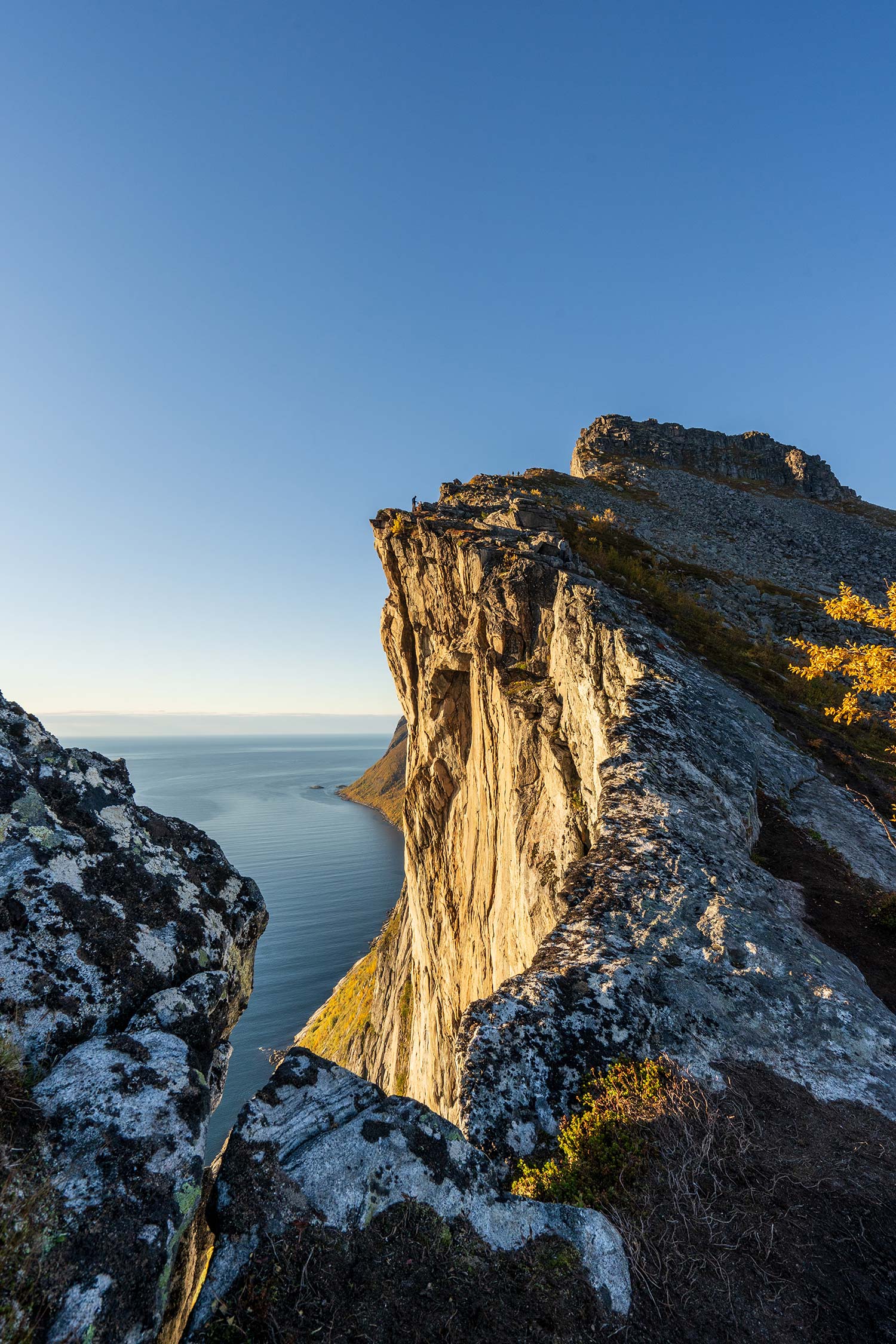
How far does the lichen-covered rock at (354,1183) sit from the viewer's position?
11.5 ft

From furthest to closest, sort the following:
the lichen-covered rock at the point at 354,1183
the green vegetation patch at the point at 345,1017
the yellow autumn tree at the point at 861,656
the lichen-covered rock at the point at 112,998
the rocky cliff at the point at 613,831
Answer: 1. the green vegetation patch at the point at 345,1017
2. the yellow autumn tree at the point at 861,656
3. the rocky cliff at the point at 613,831
4. the lichen-covered rock at the point at 354,1183
5. the lichen-covered rock at the point at 112,998

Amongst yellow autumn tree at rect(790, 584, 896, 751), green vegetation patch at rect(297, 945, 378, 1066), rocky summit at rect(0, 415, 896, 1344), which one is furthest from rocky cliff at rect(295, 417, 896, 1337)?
green vegetation patch at rect(297, 945, 378, 1066)

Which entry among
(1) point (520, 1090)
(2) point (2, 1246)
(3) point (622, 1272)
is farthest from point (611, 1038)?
(2) point (2, 1246)

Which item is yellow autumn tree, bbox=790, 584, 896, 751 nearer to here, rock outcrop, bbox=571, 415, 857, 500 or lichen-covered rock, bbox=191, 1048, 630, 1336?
lichen-covered rock, bbox=191, 1048, 630, 1336

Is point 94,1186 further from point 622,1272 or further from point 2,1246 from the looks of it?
point 622,1272

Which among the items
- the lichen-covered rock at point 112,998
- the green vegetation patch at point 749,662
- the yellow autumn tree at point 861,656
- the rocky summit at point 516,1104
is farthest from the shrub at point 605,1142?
the green vegetation patch at point 749,662

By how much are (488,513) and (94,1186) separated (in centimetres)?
2987

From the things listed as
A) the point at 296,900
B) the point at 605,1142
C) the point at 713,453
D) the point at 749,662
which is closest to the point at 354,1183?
the point at 605,1142

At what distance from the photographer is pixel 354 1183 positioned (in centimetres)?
379

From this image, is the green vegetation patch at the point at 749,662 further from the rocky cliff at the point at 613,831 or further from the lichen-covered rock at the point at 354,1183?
the lichen-covered rock at the point at 354,1183

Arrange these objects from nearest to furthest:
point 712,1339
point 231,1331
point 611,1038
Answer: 1. point 231,1331
2. point 712,1339
3. point 611,1038

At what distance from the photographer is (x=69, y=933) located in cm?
471

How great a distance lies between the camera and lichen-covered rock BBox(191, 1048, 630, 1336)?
3492mm

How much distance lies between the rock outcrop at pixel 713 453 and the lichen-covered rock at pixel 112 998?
8153 centimetres
